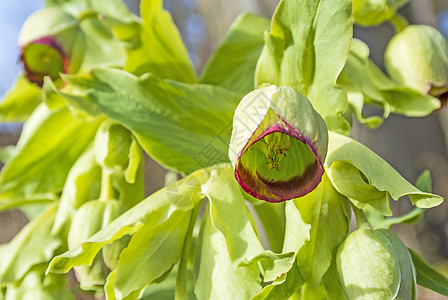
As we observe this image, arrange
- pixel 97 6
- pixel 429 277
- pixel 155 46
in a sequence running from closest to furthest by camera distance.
→ pixel 429 277
pixel 155 46
pixel 97 6

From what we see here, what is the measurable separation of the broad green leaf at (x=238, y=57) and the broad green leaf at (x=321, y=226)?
0.25m

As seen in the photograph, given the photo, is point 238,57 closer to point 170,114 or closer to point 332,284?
point 170,114

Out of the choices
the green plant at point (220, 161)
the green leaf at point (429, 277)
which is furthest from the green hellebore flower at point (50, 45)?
the green leaf at point (429, 277)

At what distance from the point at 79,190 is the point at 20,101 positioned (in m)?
0.27

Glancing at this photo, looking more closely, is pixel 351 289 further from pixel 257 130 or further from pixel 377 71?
pixel 377 71

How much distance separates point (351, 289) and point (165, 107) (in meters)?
0.27

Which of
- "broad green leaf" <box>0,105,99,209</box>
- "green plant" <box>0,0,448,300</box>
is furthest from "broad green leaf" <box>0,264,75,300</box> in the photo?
"broad green leaf" <box>0,105,99,209</box>

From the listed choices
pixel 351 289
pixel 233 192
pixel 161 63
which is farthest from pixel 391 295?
pixel 161 63

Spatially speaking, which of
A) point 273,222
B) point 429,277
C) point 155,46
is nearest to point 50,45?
point 155,46

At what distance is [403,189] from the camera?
0.40m

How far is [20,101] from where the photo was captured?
2.52 ft

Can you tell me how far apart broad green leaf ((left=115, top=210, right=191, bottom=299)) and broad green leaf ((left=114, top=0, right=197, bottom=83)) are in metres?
0.23

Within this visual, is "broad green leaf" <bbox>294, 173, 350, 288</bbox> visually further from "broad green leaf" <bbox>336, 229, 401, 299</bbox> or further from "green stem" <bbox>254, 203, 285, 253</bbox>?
"green stem" <bbox>254, 203, 285, 253</bbox>

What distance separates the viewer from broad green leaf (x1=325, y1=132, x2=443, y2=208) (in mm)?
398
